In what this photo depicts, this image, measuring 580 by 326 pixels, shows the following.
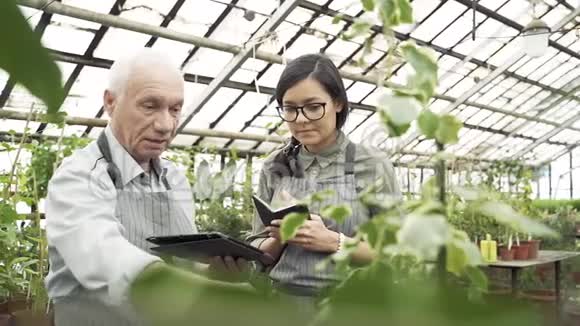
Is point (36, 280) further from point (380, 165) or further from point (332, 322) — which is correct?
point (332, 322)

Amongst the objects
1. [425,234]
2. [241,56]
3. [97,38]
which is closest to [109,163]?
[425,234]

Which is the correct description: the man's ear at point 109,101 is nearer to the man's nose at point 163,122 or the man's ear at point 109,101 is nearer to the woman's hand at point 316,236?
the man's nose at point 163,122

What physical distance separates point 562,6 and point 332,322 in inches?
522

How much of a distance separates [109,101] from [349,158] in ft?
2.23

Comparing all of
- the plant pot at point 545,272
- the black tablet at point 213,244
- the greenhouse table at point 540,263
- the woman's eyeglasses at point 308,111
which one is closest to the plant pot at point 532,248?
the greenhouse table at point 540,263

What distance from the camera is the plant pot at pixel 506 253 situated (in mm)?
4863

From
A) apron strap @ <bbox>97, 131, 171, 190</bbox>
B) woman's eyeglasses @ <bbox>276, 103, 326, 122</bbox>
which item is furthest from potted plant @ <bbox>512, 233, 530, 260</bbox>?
apron strap @ <bbox>97, 131, 171, 190</bbox>

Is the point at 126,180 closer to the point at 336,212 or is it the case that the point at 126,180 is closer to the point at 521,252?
the point at 336,212

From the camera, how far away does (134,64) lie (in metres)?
1.27

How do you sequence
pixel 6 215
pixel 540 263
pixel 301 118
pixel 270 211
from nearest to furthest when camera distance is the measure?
pixel 270 211 → pixel 301 118 → pixel 6 215 → pixel 540 263

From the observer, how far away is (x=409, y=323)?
203 millimetres

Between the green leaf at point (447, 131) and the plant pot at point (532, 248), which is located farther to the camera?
the plant pot at point (532, 248)

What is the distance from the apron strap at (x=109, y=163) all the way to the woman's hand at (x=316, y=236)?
1.41ft

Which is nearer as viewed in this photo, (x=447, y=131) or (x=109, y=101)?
(x=447, y=131)
